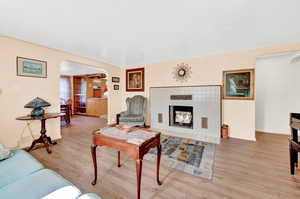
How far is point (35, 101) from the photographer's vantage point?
2539 millimetres

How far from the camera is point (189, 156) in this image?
92.4 inches

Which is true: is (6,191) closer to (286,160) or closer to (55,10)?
(55,10)

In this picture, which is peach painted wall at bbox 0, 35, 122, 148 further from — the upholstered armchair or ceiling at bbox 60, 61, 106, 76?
the upholstered armchair

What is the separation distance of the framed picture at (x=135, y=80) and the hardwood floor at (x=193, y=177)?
2.70 m

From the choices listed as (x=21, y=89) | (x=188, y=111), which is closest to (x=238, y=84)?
(x=188, y=111)

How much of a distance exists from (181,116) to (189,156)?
1.58m

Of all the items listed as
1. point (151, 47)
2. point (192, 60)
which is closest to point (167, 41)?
point (151, 47)

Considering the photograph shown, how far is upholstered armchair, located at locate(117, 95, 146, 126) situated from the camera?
12.4ft

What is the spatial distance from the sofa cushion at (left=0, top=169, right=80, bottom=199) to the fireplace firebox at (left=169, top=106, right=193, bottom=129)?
10.6 feet

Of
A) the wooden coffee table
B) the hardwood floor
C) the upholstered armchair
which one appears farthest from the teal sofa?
the upholstered armchair

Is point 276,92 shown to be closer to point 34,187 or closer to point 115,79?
point 115,79

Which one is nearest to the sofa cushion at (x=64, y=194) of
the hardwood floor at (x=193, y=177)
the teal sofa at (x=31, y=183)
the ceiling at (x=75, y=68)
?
the teal sofa at (x=31, y=183)

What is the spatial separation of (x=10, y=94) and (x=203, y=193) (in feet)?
12.6

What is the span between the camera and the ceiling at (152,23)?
1557mm
